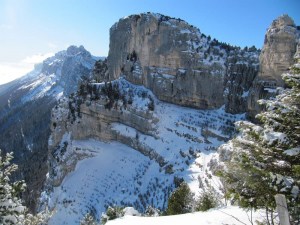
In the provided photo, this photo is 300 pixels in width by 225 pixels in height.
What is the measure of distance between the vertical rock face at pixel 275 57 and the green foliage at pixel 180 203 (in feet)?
150

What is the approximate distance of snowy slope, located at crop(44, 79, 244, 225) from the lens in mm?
66250

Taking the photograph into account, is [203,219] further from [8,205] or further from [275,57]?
[275,57]

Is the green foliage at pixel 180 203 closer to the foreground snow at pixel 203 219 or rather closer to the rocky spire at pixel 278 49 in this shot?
the foreground snow at pixel 203 219

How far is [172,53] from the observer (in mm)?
98125

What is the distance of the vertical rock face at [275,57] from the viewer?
73.8m

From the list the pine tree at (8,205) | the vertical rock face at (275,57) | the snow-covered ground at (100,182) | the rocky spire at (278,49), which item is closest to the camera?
the pine tree at (8,205)

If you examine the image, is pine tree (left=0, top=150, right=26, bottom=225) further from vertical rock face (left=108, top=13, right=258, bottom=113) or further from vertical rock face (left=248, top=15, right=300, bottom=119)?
vertical rock face (left=108, top=13, right=258, bottom=113)

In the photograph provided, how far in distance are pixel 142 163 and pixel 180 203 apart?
1653 inches

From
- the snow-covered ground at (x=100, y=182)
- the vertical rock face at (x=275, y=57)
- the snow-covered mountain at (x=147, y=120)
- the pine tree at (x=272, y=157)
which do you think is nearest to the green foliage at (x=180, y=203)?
the snow-covered mountain at (x=147, y=120)

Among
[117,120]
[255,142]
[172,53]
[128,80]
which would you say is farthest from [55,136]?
[255,142]

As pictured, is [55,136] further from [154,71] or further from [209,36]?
Answer: [209,36]

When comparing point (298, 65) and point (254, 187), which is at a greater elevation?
point (298, 65)

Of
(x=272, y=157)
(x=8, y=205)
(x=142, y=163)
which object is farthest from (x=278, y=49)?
(x=8, y=205)

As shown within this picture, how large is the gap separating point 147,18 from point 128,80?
67.1ft
